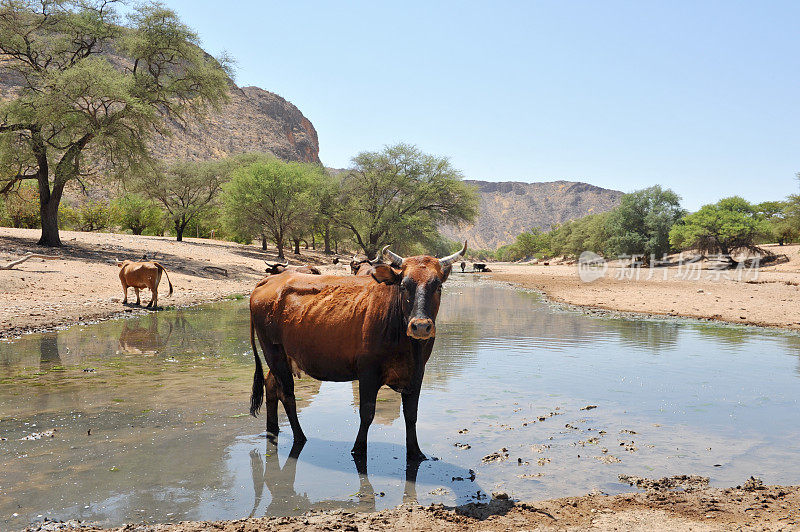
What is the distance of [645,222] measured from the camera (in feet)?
220

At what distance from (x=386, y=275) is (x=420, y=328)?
828mm

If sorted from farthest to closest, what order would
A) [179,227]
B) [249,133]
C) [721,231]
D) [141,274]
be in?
[249,133] < [721,231] < [179,227] < [141,274]

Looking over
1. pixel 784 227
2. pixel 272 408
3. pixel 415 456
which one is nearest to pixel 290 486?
pixel 415 456

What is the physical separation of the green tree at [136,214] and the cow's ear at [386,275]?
180ft

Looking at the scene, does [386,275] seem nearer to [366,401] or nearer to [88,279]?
[366,401]

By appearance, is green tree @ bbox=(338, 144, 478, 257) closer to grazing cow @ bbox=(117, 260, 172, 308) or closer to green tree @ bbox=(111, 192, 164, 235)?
green tree @ bbox=(111, 192, 164, 235)

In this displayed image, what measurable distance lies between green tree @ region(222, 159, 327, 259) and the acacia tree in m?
15.0

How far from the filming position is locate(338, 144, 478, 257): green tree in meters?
56.4

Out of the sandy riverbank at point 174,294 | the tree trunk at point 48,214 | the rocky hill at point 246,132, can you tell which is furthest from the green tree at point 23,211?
the rocky hill at point 246,132

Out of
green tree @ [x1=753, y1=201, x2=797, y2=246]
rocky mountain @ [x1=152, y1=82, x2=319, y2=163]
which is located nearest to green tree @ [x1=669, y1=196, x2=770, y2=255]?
green tree @ [x1=753, y1=201, x2=797, y2=246]

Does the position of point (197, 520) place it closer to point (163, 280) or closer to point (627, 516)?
point (627, 516)

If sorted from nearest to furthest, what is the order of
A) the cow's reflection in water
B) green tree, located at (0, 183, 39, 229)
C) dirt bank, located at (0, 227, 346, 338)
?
1. the cow's reflection in water
2. dirt bank, located at (0, 227, 346, 338)
3. green tree, located at (0, 183, 39, 229)

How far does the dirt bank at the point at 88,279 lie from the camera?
49.5 feet

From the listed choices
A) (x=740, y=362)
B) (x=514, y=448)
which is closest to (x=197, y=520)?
(x=514, y=448)
